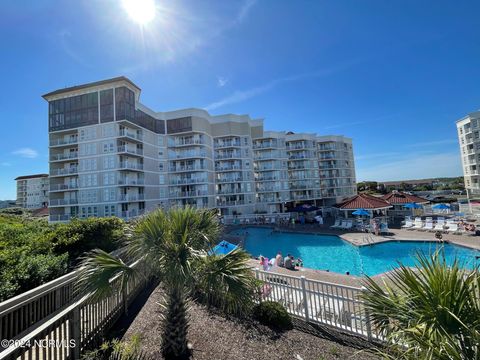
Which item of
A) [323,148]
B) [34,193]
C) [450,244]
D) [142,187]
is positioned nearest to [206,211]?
[450,244]

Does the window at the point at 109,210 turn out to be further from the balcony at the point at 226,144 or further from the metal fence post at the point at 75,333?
the metal fence post at the point at 75,333

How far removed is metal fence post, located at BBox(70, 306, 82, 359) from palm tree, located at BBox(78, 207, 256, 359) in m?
0.57

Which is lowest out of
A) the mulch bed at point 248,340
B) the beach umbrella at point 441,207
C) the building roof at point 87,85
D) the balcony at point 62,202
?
the mulch bed at point 248,340

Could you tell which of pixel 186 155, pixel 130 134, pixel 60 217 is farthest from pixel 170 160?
pixel 60 217

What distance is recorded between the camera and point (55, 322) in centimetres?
393

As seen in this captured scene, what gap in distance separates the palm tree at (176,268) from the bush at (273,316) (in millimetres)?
1910

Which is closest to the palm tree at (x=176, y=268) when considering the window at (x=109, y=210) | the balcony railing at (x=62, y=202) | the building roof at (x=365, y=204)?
the building roof at (x=365, y=204)

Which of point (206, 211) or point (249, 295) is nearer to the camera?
point (249, 295)

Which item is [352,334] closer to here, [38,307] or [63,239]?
[38,307]

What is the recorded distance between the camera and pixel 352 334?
6410mm

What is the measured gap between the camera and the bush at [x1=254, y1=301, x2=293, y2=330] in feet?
21.3

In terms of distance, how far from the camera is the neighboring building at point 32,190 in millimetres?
88812

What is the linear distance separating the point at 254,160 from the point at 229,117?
405 inches

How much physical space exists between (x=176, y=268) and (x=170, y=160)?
A: 38420mm
